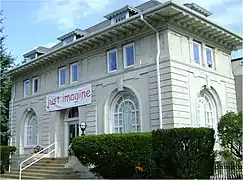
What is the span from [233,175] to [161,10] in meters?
7.77

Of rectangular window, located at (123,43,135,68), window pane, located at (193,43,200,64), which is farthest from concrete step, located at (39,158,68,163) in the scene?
window pane, located at (193,43,200,64)

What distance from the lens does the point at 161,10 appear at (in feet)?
48.1

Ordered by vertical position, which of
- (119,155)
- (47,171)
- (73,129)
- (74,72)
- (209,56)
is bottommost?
(47,171)

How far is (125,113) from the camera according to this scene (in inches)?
669

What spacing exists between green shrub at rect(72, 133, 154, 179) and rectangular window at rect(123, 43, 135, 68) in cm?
489

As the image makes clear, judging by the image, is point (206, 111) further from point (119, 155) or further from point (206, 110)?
point (119, 155)

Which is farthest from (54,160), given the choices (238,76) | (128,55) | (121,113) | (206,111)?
(238,76)

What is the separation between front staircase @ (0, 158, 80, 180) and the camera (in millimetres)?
15954

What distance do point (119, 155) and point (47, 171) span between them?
5667 mm

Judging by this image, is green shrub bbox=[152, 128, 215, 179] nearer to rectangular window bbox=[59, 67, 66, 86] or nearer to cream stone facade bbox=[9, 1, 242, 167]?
cream stone facade bbox=[9, 1, 242, 167]

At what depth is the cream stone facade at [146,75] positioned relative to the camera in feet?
49.8

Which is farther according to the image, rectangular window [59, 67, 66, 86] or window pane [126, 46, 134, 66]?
rectangular window [59, 67, 66, 86]

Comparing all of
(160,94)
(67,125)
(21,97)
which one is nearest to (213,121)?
(160,94)

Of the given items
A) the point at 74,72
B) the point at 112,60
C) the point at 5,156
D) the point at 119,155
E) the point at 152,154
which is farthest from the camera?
the point at 5,156
